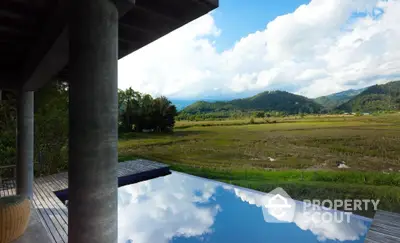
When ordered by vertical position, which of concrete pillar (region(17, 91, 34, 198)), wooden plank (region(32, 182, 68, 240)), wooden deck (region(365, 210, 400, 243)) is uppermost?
concrete pillar (region(17, 91, 34, 198))

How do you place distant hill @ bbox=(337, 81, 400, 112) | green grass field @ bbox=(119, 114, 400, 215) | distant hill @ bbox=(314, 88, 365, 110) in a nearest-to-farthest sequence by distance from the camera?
green grass field @ bbox=(119, 114, 400, 215)
distant hill @ bbox=(337, 81, 400, 112)
distant hill @ bbox=(314, 88, 365, 110)

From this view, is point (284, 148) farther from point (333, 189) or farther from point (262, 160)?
point (333, 189)

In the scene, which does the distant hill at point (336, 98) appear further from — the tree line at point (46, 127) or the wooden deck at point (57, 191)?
the tree line at point (46, 127)

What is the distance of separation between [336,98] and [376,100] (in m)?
1.06

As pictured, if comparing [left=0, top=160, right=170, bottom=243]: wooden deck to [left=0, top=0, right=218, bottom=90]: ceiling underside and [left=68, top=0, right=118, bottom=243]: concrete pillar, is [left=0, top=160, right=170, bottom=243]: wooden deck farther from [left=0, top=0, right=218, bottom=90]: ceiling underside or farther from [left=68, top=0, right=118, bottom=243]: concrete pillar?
[left=68, top=0, right=118, bottom=243]: concrete pillar

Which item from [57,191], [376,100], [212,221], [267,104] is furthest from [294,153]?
[57,191]

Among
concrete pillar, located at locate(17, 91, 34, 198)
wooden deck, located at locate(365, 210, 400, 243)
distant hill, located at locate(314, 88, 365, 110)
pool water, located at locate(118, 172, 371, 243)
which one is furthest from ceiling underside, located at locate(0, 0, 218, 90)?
distant hill, located at locate(314, 88, 365, 110)

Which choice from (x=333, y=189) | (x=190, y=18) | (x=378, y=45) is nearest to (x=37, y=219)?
(x=190, y=18)

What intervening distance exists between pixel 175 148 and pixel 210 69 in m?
3.83

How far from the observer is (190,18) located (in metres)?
1.56

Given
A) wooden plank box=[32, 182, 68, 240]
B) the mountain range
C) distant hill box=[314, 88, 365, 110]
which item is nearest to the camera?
wooden plank box=[32, 182, 68, 240]

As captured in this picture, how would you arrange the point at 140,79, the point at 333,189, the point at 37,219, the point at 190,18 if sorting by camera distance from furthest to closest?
the point at 140,79, the point at 333,189, the point at 37,219, the point at 190,18

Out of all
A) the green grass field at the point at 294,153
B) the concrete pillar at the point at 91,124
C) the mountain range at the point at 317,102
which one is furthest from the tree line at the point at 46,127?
the mountain range at the point at 317,102

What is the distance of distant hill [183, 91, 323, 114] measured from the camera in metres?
8.47
